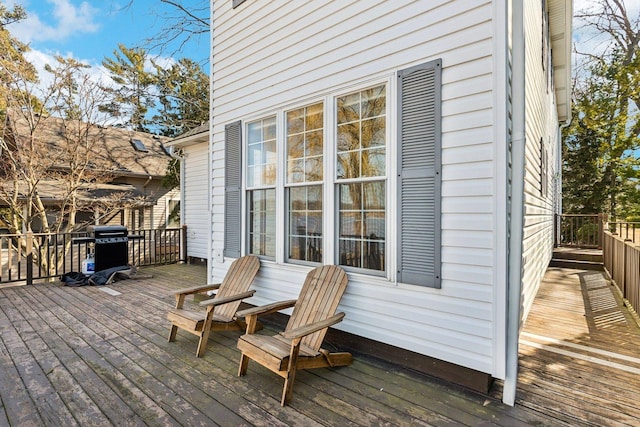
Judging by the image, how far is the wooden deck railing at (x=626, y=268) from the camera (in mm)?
4473

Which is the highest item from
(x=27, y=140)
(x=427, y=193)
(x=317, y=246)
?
(x=27, y=140)

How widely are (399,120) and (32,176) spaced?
9.35m

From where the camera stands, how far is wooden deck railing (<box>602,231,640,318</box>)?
4473 millimetres

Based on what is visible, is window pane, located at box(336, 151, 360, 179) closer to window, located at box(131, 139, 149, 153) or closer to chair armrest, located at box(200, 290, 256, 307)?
chair armrest, located at box(200, 290, 256, 307)

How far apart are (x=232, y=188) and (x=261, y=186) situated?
596 millimetres

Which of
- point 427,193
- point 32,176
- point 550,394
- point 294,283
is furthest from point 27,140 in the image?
point 550,394

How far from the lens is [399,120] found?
9.69ft

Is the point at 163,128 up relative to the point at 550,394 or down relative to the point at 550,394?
up

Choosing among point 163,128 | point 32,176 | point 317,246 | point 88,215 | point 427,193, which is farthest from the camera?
point 163,128

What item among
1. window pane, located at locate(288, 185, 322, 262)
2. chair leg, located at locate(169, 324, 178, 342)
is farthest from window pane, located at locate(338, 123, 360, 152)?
chair leg, located at locate(169, 324, 178, 342)

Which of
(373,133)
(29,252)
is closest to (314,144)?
(373,133)

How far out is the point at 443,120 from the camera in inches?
107

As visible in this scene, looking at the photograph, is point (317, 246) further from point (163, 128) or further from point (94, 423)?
point (163, 128)

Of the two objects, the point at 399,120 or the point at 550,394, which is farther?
the point at 399,120
